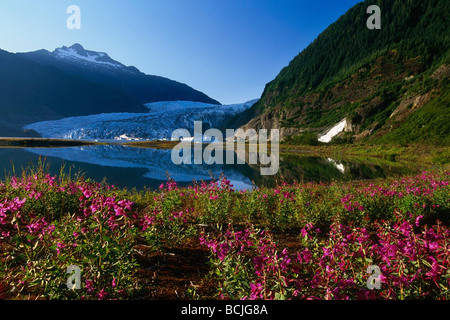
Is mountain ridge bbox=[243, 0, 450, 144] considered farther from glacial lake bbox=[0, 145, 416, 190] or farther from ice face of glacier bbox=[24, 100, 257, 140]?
ice face of glacier bbox=[24, 100, 257, 140]

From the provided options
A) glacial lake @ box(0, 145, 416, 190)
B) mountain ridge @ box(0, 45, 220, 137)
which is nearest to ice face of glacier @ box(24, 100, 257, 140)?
mountain ridge @ box(0, 45, 220, 137)

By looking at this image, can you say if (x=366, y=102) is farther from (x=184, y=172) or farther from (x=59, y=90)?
(x=59, y=90)

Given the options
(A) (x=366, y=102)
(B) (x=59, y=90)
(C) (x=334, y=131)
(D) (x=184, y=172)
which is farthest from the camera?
(B) (x=59, y=90)

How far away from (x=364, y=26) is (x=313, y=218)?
117m

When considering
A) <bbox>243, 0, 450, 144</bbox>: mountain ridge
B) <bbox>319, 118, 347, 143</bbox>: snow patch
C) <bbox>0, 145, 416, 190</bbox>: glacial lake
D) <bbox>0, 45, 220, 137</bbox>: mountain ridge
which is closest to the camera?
<bbox>0, 145, 416, 190</bbox>: glacial lake

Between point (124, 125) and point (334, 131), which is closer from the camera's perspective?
point (334, 131)

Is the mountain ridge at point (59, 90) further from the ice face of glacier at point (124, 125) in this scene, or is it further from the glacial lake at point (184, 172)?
the glacial lake at point (184, 172)

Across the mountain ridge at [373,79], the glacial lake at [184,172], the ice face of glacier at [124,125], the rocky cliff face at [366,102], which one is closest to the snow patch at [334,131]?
the rocky cliff face at [366,102]

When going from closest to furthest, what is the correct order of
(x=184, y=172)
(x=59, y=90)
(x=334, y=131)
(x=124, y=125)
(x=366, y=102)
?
(x=184, y=172) < (x=334, y=131) < (x=366, y=102) < (x=124, y=125) < (x=59, y=90)

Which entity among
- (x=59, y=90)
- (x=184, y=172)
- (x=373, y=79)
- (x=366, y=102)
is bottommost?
(x=184, y=172)

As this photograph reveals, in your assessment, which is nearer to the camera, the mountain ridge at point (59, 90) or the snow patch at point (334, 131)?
the snow patch at point (334, 131)

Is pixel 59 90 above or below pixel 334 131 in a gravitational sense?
above

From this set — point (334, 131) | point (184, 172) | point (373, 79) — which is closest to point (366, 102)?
point (334, 131)

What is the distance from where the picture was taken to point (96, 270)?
86.6 inches
